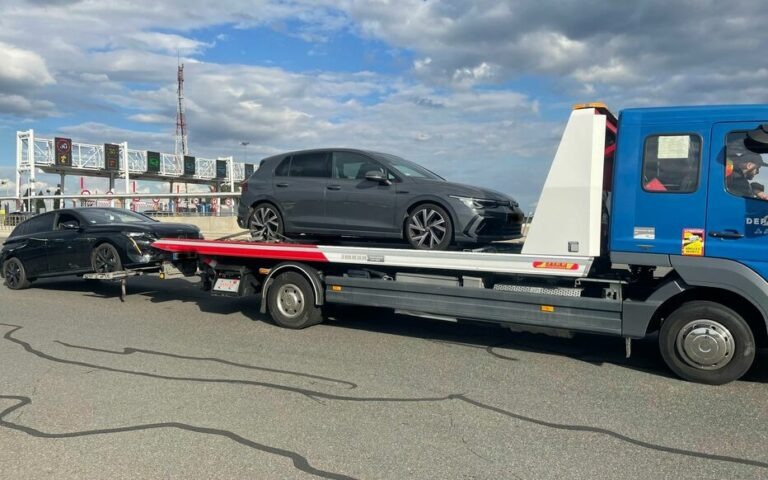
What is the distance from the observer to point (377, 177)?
7.93 meters

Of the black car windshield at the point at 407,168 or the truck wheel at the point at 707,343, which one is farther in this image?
the black car windshield at the point at 407,168

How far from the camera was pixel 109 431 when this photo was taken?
4.50 meters

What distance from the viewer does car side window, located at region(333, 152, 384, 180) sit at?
26.8ft

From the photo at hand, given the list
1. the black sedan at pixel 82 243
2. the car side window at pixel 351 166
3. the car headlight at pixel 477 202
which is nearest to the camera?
the car headlight at pixel 477 202

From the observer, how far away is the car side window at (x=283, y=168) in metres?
8.88

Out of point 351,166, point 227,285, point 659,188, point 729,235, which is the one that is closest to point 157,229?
point 227,285

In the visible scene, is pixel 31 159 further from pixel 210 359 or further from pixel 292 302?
pixel 210 359

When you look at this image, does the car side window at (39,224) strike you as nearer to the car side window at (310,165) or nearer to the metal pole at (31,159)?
the car side window at (310,165)

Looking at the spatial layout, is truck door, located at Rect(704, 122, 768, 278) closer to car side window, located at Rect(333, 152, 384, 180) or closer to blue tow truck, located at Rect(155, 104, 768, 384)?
blue tow truck, located at Rect(155, 104, 768, 384)

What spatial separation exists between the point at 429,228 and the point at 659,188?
2.76m

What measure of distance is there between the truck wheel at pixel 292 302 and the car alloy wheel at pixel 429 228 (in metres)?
1.64

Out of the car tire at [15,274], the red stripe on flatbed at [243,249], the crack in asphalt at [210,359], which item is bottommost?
the crack in asphalt at [210,359]

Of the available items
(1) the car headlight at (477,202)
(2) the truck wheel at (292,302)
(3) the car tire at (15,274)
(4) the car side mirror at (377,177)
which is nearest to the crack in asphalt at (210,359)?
(2) the truck wheel at (292,302)

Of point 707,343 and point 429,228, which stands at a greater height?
point 429,228
